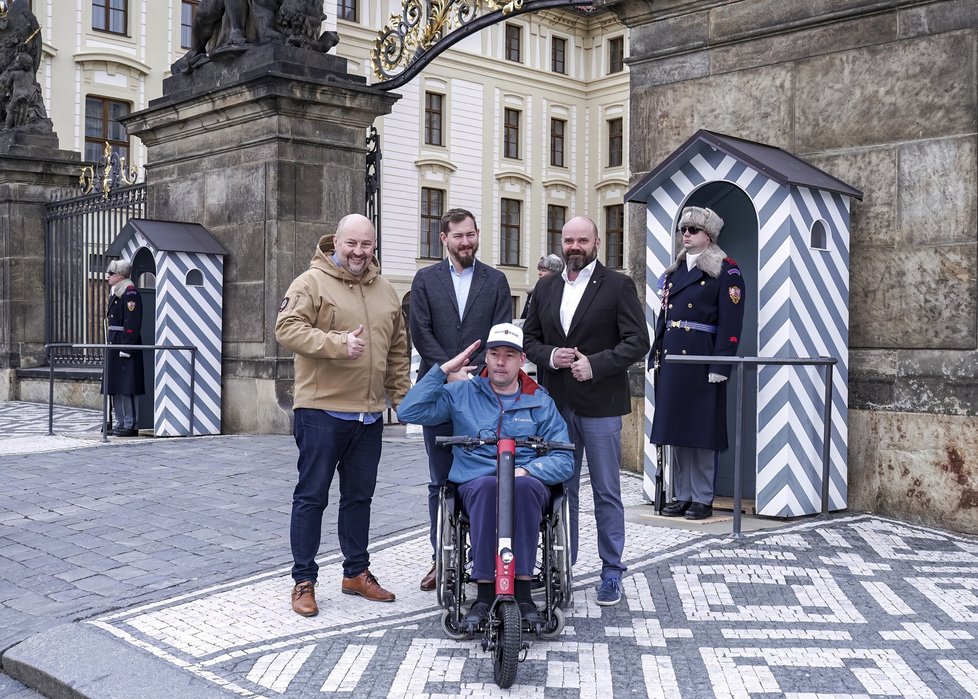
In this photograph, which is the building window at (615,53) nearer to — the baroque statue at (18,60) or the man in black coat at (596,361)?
the baroque statue at (18,60)

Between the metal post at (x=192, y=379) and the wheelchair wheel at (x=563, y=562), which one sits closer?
the wheelchair wheel at (x=563, y=562)

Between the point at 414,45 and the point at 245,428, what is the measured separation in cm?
434

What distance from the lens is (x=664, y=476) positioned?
7.68 metres

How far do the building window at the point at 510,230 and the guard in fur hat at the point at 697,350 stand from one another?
→ 3305cm

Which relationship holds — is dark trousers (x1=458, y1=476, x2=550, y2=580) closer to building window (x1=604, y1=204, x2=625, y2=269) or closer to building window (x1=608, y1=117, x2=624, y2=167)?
building window (x1=604, y1=204, x2=625, y2=269)

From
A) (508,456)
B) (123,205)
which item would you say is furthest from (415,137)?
(508,456)

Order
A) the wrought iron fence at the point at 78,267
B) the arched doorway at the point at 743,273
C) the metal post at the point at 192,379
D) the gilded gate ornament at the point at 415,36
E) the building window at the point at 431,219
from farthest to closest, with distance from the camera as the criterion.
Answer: the building window at the point at 431,219, the wrought iron fence at the point at 78,267, the gilded gate ornament at the point at 415,36, the metal post at the point at 192,379, the arched doorway at the point at 743,273

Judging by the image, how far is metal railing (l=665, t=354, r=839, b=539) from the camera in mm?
6711

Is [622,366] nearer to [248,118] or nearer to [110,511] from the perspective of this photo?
[110,511]

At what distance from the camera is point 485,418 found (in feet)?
16.6

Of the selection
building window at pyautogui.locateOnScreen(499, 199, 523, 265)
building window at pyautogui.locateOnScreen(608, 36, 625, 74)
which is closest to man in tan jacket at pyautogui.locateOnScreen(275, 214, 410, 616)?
building window at pyautogui.locateOnScreen(499, 199, 523, 265)

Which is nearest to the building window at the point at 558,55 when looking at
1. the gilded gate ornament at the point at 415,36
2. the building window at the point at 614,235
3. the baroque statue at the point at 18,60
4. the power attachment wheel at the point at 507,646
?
the building window at the point at 614,235

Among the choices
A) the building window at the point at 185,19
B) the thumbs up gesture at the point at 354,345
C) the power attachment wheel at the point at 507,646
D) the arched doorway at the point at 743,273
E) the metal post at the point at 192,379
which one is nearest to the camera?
the power attachment wheel at the point at 507,646

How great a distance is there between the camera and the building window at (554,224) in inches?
1666
